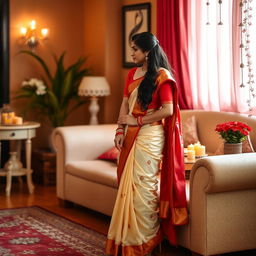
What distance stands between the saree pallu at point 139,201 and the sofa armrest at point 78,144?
1.70 m

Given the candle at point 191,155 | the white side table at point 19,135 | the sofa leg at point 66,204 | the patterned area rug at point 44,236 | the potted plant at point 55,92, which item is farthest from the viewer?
the potted plant at point 55,92

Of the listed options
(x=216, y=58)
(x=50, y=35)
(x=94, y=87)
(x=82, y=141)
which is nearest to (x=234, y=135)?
(x=216, y=58)

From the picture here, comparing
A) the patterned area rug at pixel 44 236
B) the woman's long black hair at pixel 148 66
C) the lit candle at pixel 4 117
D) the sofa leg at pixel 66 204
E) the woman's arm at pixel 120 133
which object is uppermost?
the woman's long black hair at pixel 148 66

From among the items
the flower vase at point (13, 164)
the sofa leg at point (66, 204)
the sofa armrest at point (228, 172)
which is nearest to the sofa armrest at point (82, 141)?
the sofa leg at point (66, 204)

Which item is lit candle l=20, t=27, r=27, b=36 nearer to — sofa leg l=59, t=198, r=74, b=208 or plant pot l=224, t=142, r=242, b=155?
sofa leg l=59, t=198, r=74, b=208

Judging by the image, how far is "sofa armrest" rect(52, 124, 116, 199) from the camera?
576cm

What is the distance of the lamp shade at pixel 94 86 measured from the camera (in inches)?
263

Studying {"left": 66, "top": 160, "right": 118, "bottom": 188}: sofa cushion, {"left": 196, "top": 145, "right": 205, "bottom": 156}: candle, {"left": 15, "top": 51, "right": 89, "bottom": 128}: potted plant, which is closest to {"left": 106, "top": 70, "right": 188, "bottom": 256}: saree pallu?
{"left": 196, "top": 145, "right": 205, "bottom": 156}: candle

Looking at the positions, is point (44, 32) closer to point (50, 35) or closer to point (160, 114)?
point (50, 35)

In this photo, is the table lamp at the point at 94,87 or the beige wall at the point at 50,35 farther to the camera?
the beige wall at the point at 50,35

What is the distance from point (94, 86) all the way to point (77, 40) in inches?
40.6

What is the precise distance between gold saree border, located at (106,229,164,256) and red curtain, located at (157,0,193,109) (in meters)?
1.99

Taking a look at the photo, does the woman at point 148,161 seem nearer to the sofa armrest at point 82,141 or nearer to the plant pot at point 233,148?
the plant pot at point 233,148

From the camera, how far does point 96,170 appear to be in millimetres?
5324
